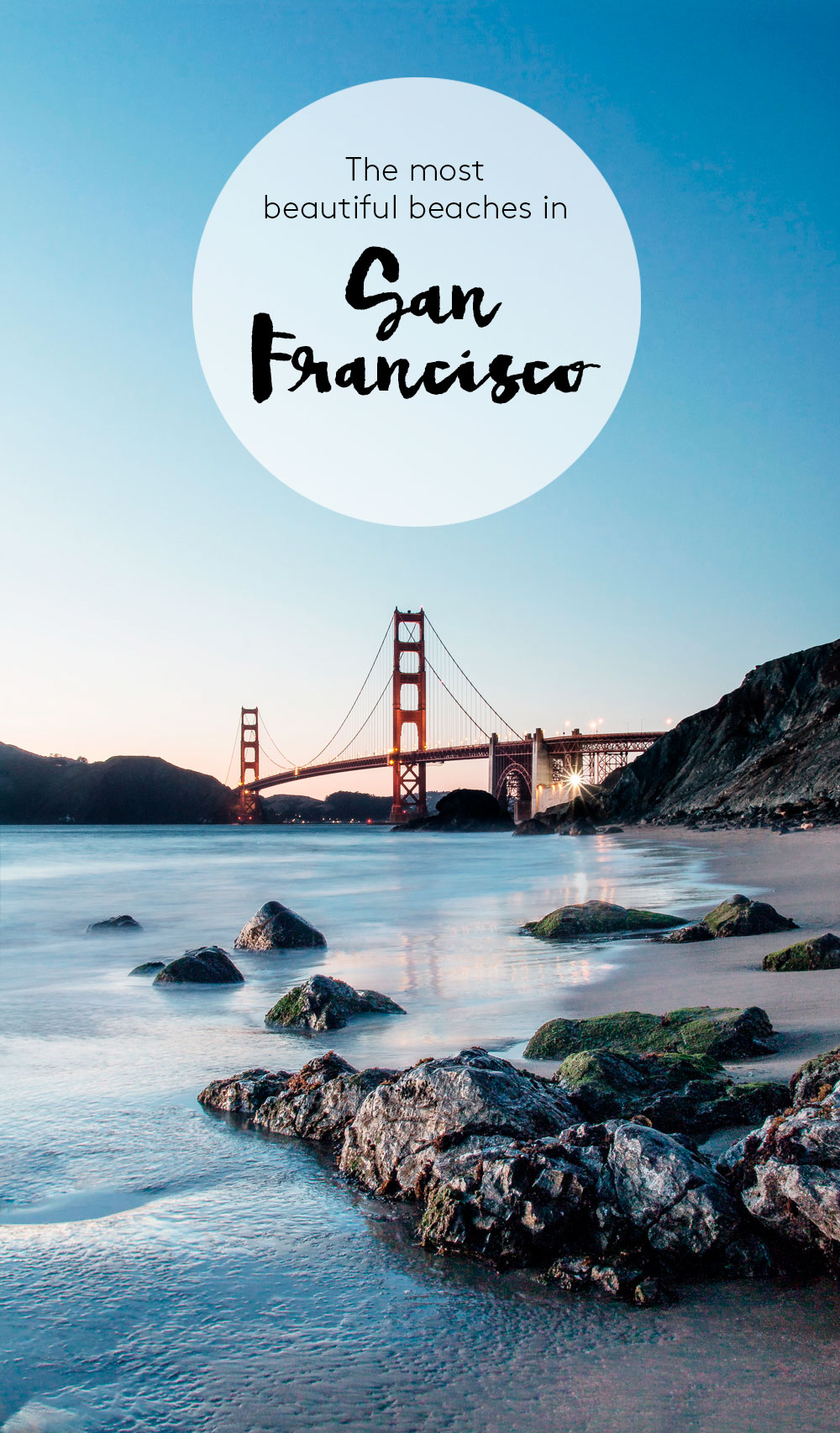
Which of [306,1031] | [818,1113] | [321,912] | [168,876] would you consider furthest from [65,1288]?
[168,876]

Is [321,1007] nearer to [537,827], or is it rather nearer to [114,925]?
[114,925]

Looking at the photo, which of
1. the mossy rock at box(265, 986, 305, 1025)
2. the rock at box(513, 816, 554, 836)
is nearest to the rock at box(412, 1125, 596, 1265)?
the mossy rock at box(265, 986, 305, 1025)

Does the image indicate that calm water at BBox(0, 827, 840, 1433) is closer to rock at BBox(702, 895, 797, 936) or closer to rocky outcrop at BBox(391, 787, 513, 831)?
rock at BBox(702, 895, 797, 936)

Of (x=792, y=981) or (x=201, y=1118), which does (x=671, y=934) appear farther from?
(x=201, y=1118)

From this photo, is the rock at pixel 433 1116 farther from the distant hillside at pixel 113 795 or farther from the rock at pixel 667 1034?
the distant hillside at pixel 113 795

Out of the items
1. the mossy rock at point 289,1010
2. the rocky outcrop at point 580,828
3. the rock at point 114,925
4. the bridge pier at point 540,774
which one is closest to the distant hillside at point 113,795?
the bridge pier at point 540,774

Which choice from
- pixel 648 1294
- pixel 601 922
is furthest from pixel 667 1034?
pixel 601 922

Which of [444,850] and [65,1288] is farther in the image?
[444,850]
